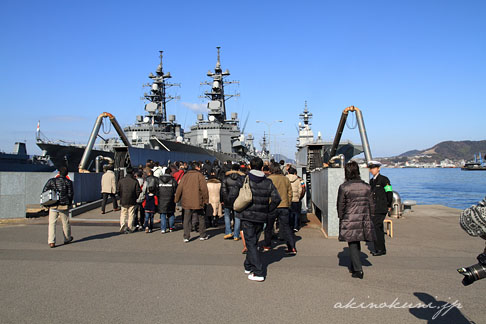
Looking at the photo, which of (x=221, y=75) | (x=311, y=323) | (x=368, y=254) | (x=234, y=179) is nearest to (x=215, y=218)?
(x=234, y=179)

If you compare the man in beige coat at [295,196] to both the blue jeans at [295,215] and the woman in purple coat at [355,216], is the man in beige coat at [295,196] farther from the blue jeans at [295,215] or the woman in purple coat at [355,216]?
the woman in purple coat at [355,216]

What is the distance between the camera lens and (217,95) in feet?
186

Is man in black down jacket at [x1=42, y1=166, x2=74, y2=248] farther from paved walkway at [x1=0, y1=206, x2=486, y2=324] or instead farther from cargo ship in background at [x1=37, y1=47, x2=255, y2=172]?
cargo ship in background at [x1=37, y1=47, x2=255, y2=172]

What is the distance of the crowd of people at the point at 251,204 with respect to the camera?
575cm

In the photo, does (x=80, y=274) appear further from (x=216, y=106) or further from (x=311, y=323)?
(x=216, y=106)

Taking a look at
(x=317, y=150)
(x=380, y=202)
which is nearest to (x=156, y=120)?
(x=317, y=150)

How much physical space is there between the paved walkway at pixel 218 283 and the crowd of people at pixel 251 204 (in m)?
0.41

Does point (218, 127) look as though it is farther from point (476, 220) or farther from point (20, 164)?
point (476, 220)

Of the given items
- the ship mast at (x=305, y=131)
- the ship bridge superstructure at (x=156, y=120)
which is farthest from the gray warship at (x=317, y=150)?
the ship bridge superstructure at (x=156, y=120)

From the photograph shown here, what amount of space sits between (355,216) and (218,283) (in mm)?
2328

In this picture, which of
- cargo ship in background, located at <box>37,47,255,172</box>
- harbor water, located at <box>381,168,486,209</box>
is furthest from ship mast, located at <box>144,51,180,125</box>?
harbor water, located at <box>381,168,486,209</box>

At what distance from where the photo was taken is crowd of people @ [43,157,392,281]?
575 cm

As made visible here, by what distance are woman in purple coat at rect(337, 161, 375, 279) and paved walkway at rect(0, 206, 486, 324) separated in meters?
0.48

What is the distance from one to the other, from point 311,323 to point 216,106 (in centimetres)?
5114
